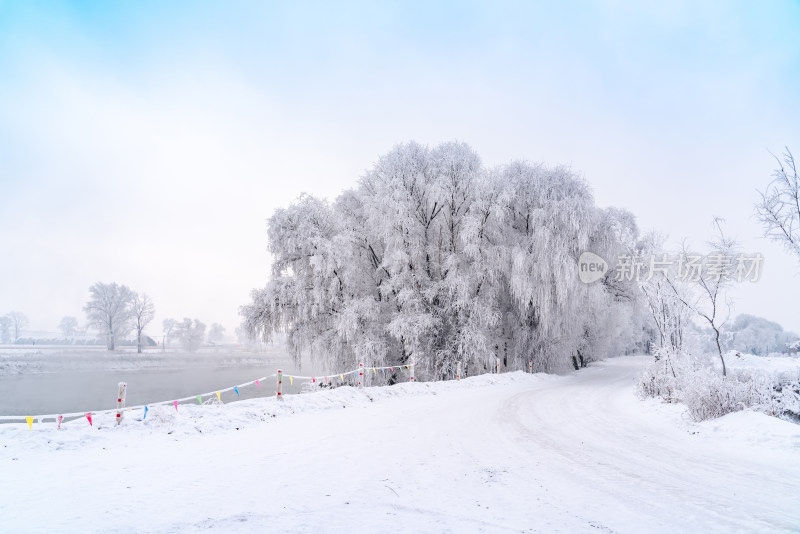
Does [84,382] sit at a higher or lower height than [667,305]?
lower

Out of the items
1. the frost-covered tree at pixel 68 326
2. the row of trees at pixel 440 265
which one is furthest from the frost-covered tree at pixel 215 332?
the row of trees at pixel 440 265

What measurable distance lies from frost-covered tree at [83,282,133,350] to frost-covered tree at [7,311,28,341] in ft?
134

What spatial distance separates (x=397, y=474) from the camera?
4.78m

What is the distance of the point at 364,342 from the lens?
19.0 meters

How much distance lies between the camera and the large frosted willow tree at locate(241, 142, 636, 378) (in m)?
19.0

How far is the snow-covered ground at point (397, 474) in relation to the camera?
3.49 m

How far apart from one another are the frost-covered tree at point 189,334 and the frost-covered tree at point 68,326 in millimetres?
26218

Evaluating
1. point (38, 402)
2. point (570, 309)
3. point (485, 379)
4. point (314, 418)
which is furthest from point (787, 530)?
point (38, 402)

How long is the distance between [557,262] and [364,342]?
9989mm

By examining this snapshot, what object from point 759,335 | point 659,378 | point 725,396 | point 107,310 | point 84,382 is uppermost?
point 107,310

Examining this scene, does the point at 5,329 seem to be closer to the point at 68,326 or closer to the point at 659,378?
the point at 68,326

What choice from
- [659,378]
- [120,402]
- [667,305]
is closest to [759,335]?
[667,305]

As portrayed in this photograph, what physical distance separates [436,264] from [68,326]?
8709 cm

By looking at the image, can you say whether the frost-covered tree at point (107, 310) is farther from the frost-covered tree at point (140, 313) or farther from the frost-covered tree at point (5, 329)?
the frost-covered tree at point (5, 329)
